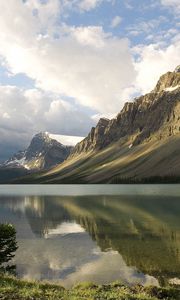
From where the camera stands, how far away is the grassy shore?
17.5m

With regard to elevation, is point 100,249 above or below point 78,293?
below

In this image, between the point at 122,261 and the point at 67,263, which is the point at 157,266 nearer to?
the point at 122,261

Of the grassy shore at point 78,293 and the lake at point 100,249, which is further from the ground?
the grassy shore at point 78,293

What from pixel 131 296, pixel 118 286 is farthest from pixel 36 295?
pixel 118 286

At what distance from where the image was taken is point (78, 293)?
1991 cm

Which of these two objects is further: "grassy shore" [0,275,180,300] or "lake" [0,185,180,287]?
"lake" [0,185,180,287]

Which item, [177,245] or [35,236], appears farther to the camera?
[35,236]

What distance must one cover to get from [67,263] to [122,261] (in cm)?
497

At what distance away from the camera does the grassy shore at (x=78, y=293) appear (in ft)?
57.5

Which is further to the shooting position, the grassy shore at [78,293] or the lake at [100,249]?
the lake at [100,249]

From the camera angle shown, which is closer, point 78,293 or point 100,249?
point 78,293

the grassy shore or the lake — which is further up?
the grassy shore

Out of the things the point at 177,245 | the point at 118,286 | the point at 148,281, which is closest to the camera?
the point at 118,286

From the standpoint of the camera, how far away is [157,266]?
32375 mm
